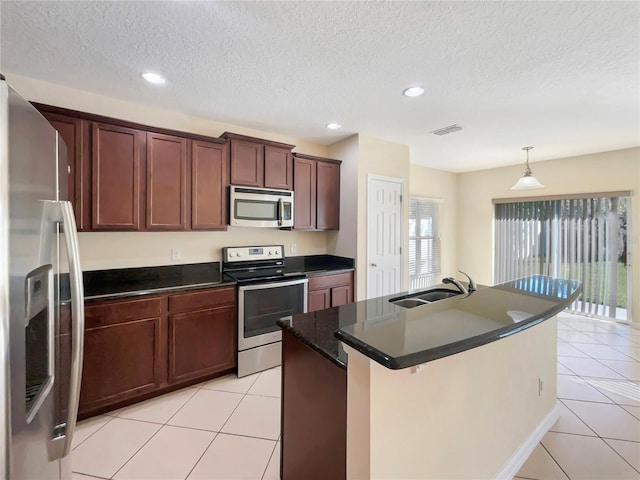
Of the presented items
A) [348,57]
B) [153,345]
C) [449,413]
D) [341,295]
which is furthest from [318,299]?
[348,57]

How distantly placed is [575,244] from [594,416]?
3213mm

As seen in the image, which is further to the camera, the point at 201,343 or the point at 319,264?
the point at 319,264

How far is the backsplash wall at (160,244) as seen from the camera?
8.16ft

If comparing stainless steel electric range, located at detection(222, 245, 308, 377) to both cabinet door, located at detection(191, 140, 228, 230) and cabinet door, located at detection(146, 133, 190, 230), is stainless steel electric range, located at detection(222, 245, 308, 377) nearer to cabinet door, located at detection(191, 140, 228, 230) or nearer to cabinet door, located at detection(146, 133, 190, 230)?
cabinet door, located at detection(191, 140, 228, 230)

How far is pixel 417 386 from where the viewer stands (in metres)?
1.05

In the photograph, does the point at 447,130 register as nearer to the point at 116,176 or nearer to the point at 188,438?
the point at 116,176

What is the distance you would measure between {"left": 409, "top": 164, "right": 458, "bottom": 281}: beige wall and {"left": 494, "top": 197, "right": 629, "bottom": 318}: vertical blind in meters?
0.89

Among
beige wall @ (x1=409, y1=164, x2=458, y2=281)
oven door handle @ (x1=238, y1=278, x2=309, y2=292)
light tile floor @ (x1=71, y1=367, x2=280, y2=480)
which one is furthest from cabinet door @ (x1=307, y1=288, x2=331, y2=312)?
beige wall @ (x1=409, y1=164, x2=458, y2=281)

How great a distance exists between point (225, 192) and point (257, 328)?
55.3 inches

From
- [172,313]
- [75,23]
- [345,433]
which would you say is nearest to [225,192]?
[172,313]

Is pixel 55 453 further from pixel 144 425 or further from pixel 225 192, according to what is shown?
pixel 225 192

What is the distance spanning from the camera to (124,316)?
7.04 ft

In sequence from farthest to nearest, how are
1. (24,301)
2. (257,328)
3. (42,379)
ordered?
(257,328) < (42,379) < (24,301)

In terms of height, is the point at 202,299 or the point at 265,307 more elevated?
the point at 202,299
